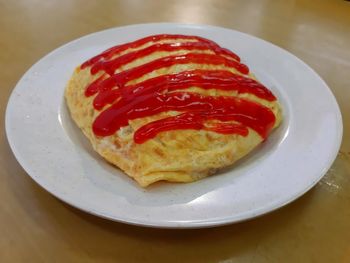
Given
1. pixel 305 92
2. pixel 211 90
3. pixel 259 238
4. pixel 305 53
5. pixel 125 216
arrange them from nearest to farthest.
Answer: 1. pixel 125 216
2. pixel 259 238
3. pixel 211 90
4. pixel 305 92
5. pixel 305 53

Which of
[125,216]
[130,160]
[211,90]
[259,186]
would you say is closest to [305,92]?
[211,90]

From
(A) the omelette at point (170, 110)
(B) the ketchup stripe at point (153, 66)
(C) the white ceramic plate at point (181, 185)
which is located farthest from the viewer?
(B) the ketchup stripe at point (153, 66)

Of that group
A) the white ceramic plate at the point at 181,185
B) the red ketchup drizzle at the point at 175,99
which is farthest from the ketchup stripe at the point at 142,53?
the white ceramic plate at the point at 181,185

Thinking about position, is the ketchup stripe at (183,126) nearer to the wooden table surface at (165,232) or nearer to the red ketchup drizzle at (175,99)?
the red ketchup drizzle at (175,99)

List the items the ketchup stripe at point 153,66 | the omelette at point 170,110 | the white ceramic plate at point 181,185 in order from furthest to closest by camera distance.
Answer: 1. the ketchup stripe at point 153,66
2. the omelette at point 170,110
3. the white ceramic plate at point 181,185

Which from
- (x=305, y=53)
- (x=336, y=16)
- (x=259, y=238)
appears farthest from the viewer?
(x=336, y=16)

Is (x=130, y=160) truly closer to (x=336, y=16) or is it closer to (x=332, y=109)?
(x=332, y=109)

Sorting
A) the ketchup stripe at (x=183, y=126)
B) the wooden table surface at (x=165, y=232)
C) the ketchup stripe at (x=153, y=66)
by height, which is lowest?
the wooden table surface at (x=165, y=232)
